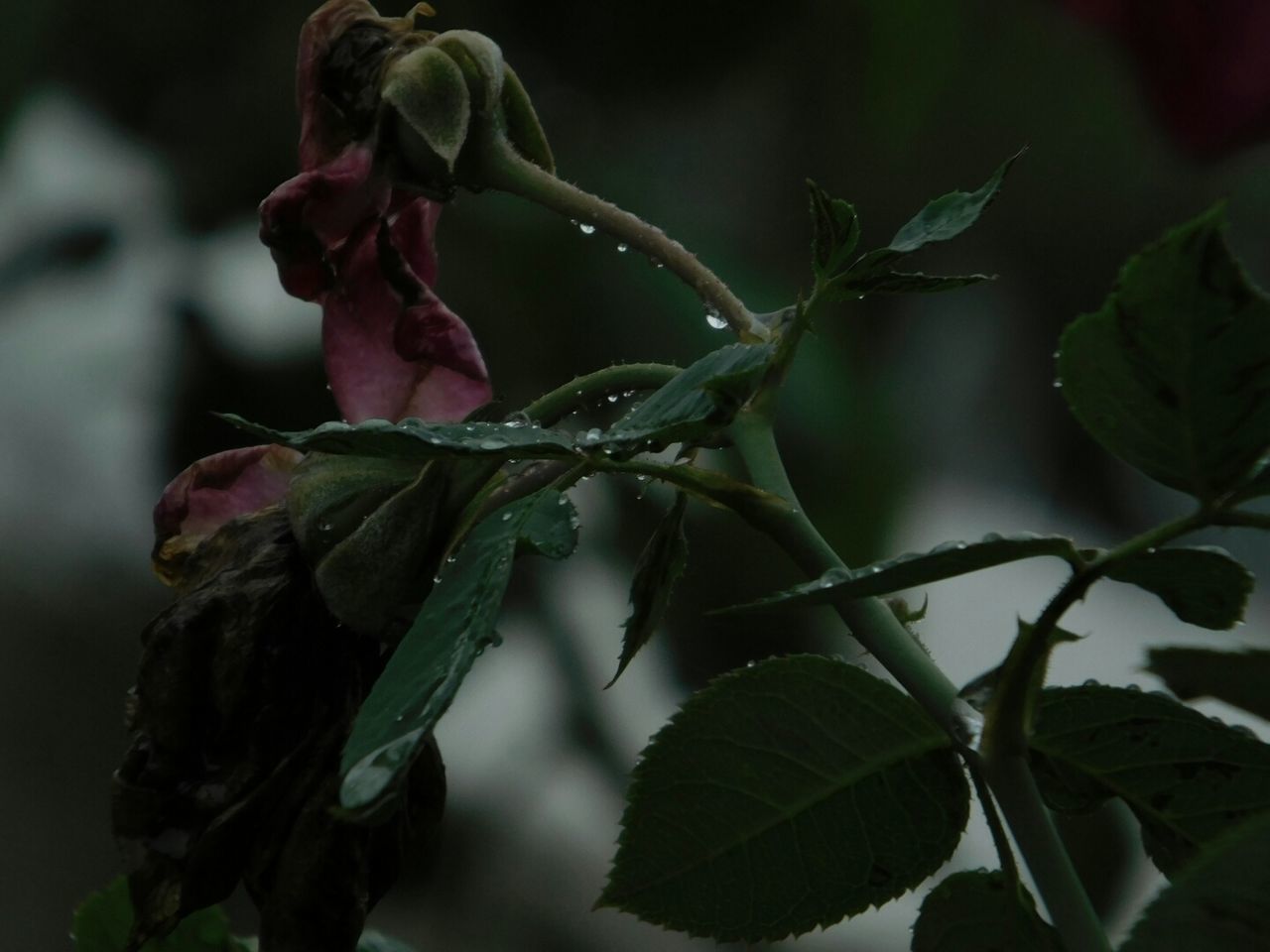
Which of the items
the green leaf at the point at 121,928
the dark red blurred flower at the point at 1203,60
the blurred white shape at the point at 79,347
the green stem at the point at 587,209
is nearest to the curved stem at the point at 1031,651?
the green stem at the point at 587,209

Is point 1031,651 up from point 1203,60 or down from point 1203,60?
up

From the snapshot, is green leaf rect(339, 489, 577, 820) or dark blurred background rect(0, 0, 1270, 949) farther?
dark blurred background rect(0, 0, 1270, 949)

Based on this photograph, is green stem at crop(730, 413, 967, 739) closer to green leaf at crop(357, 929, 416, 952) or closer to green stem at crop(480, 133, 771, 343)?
green stem at crop(480, 133, 771, 343)

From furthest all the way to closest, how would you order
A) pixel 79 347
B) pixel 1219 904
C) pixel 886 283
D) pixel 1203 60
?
pixel 79 347 → pixel 1203 60 → pixel 886 283 → pixel 1219 904

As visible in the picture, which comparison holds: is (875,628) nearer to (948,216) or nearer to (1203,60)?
(948,216)

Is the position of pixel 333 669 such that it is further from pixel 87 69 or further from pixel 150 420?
pixel 87 69

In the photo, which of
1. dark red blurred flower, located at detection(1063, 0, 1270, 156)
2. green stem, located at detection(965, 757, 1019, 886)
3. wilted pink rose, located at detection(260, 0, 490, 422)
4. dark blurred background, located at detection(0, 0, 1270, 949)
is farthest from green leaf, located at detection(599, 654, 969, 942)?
dark red blurred flower, located at detection(1063, 0, 1270, 156)

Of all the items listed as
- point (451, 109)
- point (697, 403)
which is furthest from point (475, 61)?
point (697, 403)
